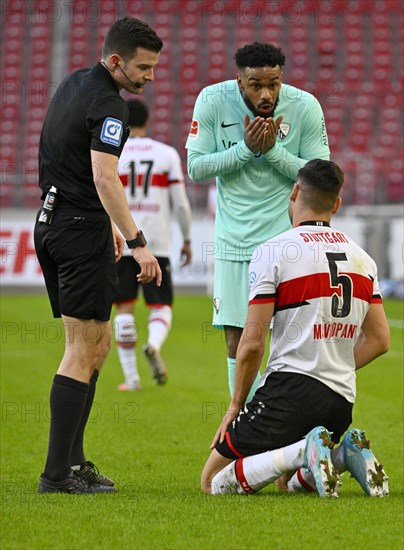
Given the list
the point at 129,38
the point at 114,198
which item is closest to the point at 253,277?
the point at 114,198

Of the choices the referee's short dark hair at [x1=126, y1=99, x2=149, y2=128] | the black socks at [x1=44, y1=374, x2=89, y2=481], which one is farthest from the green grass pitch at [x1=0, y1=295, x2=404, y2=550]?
the referee's short dark hair at [x1=126, y1=99, x2=149, y2=128]

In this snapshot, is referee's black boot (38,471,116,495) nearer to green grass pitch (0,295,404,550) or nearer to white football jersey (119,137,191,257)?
green grass pitch (0,295,404,550)

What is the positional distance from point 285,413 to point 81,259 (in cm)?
109

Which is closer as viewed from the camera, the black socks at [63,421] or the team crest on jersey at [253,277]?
the team crest on jersey at [253,277]

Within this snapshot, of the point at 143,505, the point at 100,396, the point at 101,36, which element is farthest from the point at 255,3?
the point at 143,505

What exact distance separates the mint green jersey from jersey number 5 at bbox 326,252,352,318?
3.12 feet

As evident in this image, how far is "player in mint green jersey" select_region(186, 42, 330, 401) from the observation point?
4.93m

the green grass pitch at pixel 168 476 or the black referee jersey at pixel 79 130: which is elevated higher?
the black referee jersey at pixel 79 130

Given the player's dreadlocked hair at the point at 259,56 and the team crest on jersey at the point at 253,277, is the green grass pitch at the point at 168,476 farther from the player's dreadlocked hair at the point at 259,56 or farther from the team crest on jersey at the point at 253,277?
the player's dreadlocked hair at the point at 259,56

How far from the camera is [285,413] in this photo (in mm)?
4078

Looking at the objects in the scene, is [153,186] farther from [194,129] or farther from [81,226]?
[81,226]

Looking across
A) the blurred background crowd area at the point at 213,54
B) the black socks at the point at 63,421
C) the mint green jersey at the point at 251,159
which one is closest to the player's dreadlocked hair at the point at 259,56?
the mint green jersey at the point at 251,159

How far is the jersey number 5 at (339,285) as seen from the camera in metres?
4.04

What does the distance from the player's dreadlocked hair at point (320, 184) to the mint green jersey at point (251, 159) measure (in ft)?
2.64
